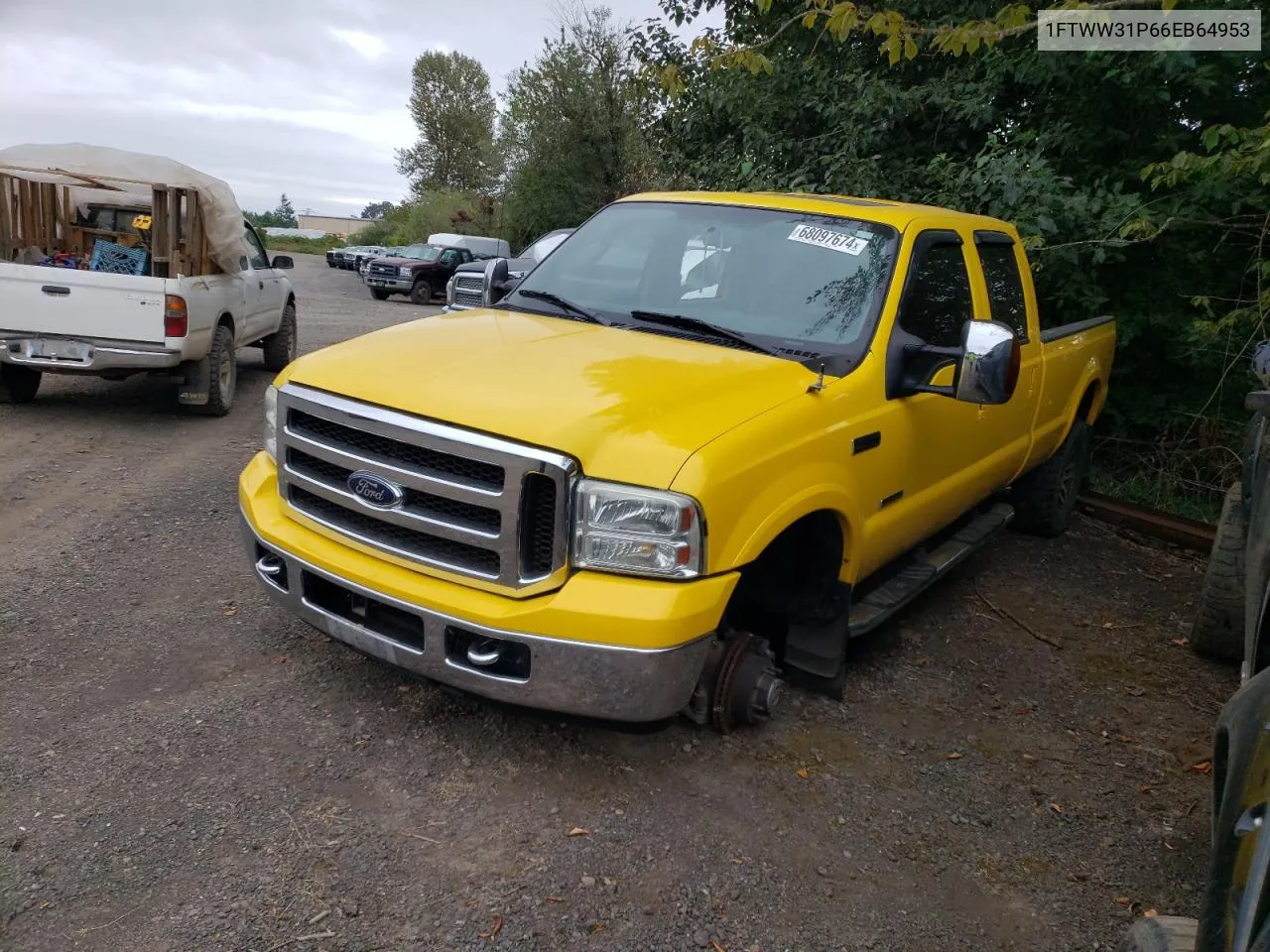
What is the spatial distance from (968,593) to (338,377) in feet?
12.3

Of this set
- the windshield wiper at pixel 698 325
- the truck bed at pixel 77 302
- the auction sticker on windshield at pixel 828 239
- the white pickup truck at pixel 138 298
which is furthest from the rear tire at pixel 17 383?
the auction sticker on windshield at pixel 828 239

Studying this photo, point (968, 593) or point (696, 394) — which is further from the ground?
point (696, 394)

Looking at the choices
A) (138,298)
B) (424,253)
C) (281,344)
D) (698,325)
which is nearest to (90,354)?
(138,298)

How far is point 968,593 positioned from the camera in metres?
5.54

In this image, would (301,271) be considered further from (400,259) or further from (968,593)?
(968,593)

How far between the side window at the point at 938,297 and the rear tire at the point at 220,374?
241 inches

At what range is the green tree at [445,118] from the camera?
2336 inches

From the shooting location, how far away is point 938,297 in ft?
14.1

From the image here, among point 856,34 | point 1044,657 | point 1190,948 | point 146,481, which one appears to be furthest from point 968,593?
point 856,34

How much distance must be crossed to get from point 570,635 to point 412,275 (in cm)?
2348

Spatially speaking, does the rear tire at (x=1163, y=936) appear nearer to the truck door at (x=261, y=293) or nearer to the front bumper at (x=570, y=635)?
the front bumper at (x=570, y=635)

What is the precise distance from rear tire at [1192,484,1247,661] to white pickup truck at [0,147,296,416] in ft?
22.9

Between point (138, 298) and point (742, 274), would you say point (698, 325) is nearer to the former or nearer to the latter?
point (742, 274)

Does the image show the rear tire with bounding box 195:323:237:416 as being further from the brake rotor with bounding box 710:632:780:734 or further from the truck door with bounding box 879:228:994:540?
the brake rotor with bounding box 710:632:780:734
